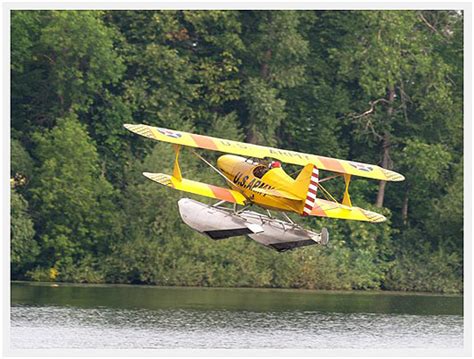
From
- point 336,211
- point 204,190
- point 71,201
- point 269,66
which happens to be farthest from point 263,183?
point 269,66

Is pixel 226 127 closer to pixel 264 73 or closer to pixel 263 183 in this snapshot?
pixel 264 73

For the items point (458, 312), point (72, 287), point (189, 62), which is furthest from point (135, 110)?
point (458, 312)

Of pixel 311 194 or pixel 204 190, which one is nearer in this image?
pixel 311 194

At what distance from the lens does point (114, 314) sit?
39.6 m

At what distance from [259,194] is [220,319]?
19.8 feet

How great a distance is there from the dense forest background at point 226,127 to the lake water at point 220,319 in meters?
1.40

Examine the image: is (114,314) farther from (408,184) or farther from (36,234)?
(408,184)

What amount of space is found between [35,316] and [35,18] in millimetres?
13135

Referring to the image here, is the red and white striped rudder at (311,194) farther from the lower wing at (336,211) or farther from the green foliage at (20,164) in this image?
the green foliage at (20,164)

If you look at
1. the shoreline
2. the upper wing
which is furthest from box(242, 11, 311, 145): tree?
the upper wing

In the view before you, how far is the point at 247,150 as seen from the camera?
35094 millimetres

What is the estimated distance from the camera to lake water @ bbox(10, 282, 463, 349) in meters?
36.8

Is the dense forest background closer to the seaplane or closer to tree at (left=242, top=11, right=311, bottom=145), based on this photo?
tree at (left=242, top=11, right=311, bottom=145)

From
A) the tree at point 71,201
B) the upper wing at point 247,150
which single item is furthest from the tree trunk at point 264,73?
the upper wing at point 247,150
